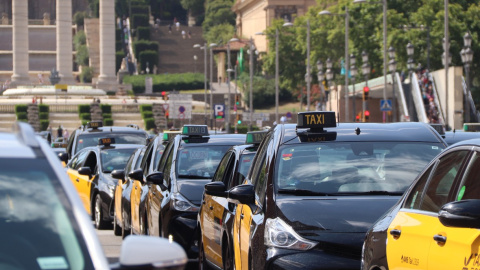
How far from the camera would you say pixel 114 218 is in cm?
1908

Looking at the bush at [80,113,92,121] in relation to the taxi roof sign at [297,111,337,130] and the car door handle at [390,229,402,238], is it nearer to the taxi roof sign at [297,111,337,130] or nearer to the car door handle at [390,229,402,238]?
the taxi roof sign at [297,111,337,130]

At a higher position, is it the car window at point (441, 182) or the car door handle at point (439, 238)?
the car window at point (441, 182)

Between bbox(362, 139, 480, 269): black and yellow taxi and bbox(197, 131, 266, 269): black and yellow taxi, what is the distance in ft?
9.81

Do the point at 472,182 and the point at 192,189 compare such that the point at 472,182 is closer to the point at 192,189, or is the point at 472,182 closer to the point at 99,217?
the point at 192,189

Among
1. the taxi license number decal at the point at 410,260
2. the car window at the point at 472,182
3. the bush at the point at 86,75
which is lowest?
the taxi license number decal at the point at 410,260

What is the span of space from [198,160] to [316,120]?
479 centimetres

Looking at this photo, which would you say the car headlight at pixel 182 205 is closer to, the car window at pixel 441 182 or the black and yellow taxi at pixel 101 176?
the car window at pixel 441 182

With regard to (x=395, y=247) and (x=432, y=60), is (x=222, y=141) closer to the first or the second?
(x=395, y=247)

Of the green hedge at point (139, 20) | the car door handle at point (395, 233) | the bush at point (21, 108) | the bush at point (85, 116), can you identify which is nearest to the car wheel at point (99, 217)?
the car door handle at point (395, 233)

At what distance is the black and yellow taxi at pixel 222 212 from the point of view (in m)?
10.5

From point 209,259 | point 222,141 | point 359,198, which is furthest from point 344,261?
point 222,141

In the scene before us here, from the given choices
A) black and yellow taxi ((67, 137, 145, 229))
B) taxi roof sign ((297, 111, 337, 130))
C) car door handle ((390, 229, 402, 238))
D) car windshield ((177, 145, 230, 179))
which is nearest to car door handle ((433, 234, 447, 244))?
car door handle ((390, 229, 402, 238))

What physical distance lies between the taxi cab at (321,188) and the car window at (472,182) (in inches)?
81.3

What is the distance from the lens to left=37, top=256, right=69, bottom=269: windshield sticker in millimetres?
4635
